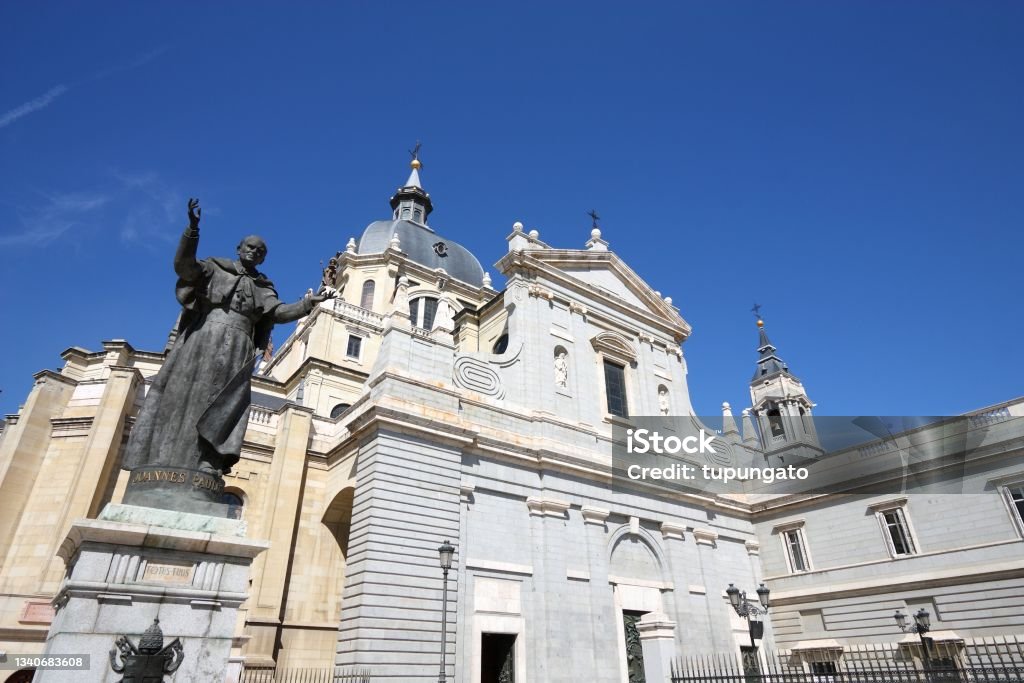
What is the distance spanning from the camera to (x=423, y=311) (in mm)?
36781

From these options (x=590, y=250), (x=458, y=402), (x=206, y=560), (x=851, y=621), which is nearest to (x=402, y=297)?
(x=458, y=402)

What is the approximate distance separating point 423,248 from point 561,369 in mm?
23465

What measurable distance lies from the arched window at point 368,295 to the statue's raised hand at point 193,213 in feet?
101

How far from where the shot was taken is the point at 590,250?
24375 mm

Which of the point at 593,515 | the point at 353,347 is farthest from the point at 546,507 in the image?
the point at 353,347

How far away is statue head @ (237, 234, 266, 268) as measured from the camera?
639cm

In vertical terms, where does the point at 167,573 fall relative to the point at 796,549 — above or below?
below

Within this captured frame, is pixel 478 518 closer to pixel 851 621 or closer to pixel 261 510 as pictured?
pixel 261 510

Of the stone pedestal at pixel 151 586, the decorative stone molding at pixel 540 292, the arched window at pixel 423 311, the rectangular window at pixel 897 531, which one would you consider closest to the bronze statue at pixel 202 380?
the stone pedestal at pixel 151 586

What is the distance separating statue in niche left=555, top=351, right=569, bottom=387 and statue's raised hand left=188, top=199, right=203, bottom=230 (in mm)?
15531

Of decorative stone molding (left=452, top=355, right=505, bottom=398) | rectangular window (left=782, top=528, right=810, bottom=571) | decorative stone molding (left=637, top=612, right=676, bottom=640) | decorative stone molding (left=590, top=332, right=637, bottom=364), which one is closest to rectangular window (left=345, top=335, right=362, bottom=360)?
decorative stone molding (left=590, top=332, right=637, bottom=364)

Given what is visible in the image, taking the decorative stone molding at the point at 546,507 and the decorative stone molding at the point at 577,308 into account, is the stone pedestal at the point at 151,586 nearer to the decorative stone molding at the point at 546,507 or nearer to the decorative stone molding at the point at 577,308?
the decorative stone molding at the point at 546,507

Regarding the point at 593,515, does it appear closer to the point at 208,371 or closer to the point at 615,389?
the point at 615,389

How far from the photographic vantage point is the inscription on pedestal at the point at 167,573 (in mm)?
4770
